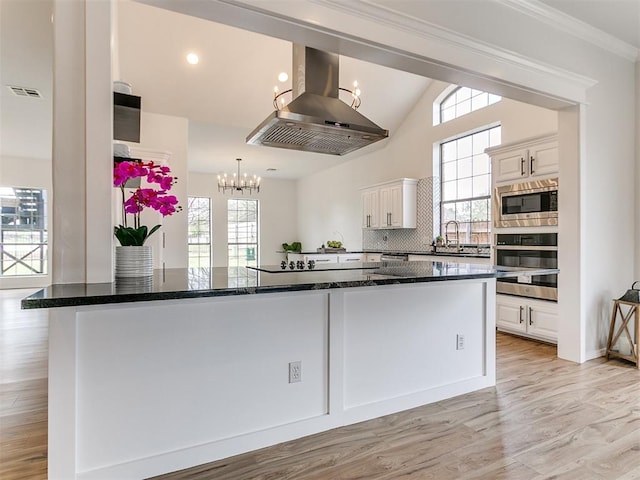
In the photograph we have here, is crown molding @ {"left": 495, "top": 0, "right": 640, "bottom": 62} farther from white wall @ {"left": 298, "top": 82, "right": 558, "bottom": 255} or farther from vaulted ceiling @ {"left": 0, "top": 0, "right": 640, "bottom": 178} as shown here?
white wall @ {"left": 298, "top": 82, "right": 558, "bottom": 255}

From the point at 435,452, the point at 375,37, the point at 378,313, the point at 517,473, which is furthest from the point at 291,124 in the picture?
the point at 517,473

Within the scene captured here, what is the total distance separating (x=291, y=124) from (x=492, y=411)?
236 cm

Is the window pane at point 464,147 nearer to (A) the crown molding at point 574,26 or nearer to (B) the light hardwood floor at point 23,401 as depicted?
(A) the crown molding at point 574,26

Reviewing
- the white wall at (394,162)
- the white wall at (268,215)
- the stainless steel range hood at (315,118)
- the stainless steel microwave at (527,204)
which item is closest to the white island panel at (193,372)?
the stainless steel range hood at (315,118)

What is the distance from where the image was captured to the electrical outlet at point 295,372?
220cm

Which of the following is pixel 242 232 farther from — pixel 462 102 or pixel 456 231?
pixel 462 102

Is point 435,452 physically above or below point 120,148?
below

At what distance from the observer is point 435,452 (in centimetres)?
204

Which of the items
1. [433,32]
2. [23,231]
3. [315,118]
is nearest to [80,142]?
[315,118]

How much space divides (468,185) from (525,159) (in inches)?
63.7

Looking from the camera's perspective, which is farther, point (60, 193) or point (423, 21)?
point (423, 21)

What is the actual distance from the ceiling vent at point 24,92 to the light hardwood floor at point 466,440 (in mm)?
3447

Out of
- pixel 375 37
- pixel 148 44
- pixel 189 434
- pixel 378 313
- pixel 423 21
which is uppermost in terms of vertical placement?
pixel 148 44

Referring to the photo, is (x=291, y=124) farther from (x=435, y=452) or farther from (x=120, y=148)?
(x=435, y=452)
